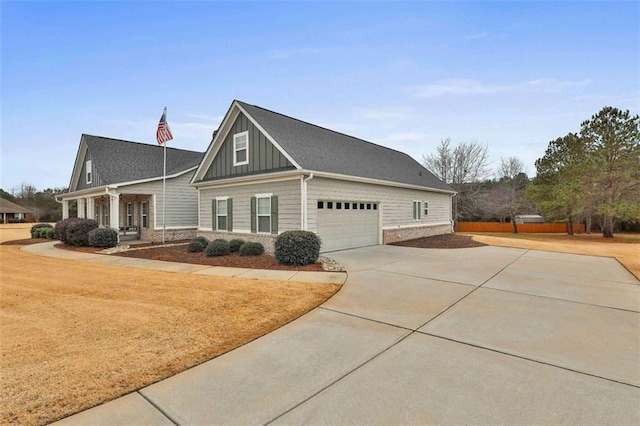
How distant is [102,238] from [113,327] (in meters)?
12.9

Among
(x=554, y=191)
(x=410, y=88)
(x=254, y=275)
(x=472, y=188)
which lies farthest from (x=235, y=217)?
(x=472, y=188)

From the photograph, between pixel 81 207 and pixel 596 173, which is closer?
pixel 81 207

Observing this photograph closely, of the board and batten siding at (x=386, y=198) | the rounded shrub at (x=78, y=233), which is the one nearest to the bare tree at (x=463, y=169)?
the board and batten siding at (x=386, y=198)

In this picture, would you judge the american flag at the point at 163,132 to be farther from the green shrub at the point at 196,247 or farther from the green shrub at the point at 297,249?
the green shrub at the point at 297,249

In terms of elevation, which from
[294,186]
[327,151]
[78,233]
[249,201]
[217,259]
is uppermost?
[327,151]

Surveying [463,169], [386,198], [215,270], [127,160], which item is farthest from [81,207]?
[463,169]

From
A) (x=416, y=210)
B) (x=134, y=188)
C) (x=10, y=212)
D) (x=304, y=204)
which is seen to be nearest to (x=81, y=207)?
(x=134, y=188)

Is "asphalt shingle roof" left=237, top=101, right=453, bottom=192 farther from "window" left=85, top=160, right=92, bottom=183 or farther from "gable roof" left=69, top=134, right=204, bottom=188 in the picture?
"window" left=85, top=160, right=92, bottom=183

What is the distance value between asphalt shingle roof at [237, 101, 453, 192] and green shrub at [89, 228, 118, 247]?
9533mm

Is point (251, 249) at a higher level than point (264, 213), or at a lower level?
lower

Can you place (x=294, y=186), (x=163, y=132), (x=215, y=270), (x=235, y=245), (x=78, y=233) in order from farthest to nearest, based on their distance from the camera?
(x=163, y=132), (x=78, y=233), (x=235, y=245), (x=294, y=186), (x=215, y=270)

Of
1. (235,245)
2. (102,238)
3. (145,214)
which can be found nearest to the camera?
(235,245)

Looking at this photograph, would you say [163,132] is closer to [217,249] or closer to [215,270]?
[217,249]

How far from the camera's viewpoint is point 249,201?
1370 cm
